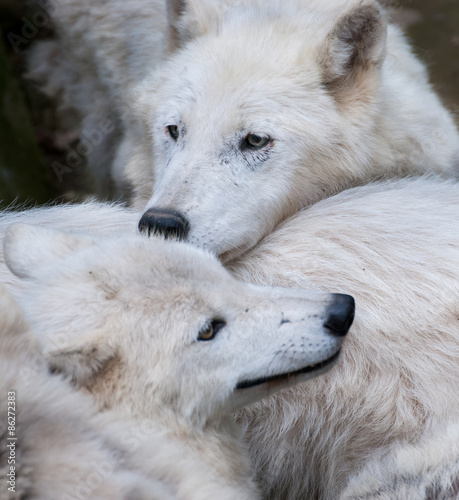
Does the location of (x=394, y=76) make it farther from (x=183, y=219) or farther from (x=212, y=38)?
(x=183, y=219)

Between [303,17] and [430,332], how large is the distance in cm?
193

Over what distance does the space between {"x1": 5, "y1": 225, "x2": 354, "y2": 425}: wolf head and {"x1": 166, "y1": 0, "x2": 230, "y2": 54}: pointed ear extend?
1728 millimetres

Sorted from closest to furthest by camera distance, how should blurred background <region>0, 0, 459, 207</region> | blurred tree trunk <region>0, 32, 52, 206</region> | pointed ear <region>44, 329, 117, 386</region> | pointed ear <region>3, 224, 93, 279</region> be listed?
pointed ear <region>44, 329, 117, 386</region>, pointed ear <region>3, 224, 93, 279</region>, blurred tree trunk <region>0, 32, 52, 206</region>, blurred background <region>0, 0, 459, 207</region>

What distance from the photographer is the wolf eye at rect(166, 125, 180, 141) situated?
3.41 meters

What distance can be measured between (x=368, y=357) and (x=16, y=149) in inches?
143

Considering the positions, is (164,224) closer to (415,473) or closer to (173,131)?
(173,131)

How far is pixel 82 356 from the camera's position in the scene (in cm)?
206

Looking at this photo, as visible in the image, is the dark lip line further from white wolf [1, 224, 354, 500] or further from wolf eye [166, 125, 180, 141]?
wolf eye [166, 125, 180, 141]

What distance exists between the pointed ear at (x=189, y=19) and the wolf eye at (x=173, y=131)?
64 cm

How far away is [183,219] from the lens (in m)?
2.87

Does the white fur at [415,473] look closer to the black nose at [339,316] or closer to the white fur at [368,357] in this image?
the white fur at [368,357]

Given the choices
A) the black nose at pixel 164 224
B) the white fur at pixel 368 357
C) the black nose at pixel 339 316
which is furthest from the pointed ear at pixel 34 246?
the black nose at pixel 339 316

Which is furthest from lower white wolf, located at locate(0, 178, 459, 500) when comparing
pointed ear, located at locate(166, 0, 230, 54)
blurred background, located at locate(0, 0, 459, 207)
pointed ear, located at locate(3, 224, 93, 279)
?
blurred background, located at locate(0, 0, 459, 207)

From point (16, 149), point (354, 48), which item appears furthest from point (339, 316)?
point (16, 149)
